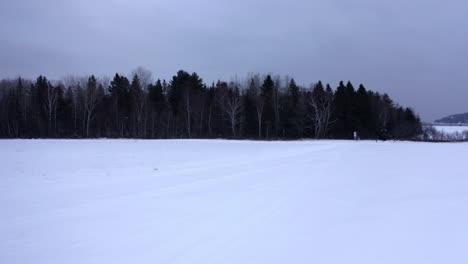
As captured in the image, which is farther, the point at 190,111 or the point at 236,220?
the point at 190,111

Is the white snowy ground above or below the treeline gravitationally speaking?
below

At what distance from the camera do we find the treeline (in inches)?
1864

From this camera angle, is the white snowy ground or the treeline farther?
the treeline

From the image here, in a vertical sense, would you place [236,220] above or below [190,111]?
below

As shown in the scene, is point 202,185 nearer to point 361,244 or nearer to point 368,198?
point 368,198

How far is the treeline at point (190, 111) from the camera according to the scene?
47.3 m

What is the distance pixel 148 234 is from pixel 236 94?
48.9m

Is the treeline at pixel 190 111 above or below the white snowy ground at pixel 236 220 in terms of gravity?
above

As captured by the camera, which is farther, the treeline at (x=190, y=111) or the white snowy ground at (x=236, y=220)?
the treeline at (x=190, y=111)

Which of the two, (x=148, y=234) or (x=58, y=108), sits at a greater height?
(x=58, y=108)

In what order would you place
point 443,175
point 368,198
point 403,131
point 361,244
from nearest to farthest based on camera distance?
point 361,244, point 368,198, point 443,175, point 403,131

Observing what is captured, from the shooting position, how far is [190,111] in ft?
168

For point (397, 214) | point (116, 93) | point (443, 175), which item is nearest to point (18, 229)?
point (397, 214)

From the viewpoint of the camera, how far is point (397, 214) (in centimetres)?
534
